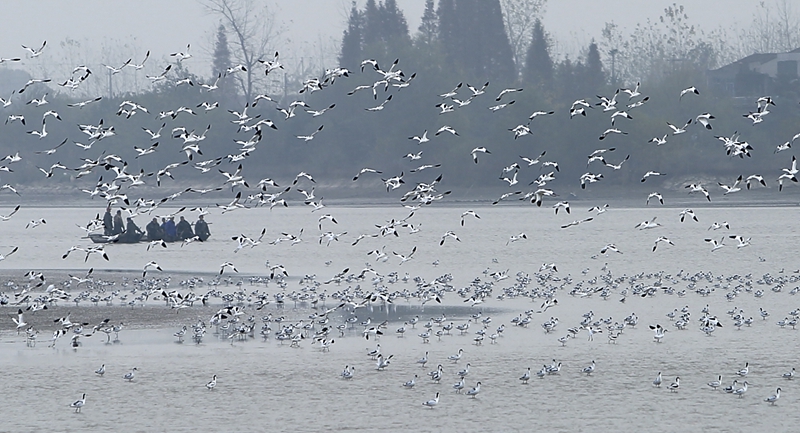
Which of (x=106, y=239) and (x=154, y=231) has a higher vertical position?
(x=154, y=231)

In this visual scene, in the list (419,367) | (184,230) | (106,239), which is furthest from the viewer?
(184,230)

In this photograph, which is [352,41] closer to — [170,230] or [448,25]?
[448,25]

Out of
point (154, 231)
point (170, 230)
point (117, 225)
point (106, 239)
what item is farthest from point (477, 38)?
point (106, 239)

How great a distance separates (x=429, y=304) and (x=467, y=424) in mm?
11499

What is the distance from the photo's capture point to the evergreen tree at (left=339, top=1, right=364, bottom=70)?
100 metres

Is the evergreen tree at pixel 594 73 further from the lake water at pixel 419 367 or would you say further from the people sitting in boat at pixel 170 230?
the lake water at pixel 419 367

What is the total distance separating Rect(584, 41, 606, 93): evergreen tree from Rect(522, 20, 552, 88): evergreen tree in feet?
4.78

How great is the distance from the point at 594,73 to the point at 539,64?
4.61m

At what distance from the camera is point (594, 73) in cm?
8988

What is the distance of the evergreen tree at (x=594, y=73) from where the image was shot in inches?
3536

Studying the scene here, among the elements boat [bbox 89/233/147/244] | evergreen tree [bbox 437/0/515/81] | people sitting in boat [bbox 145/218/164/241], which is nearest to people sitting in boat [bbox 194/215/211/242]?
boat [bbox 89/233/147/244]

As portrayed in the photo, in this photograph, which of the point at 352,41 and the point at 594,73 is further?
the point at 352,41

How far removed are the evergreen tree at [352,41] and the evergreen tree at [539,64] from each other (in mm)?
13469

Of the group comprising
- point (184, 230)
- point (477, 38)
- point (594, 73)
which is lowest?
point (184, 230)
